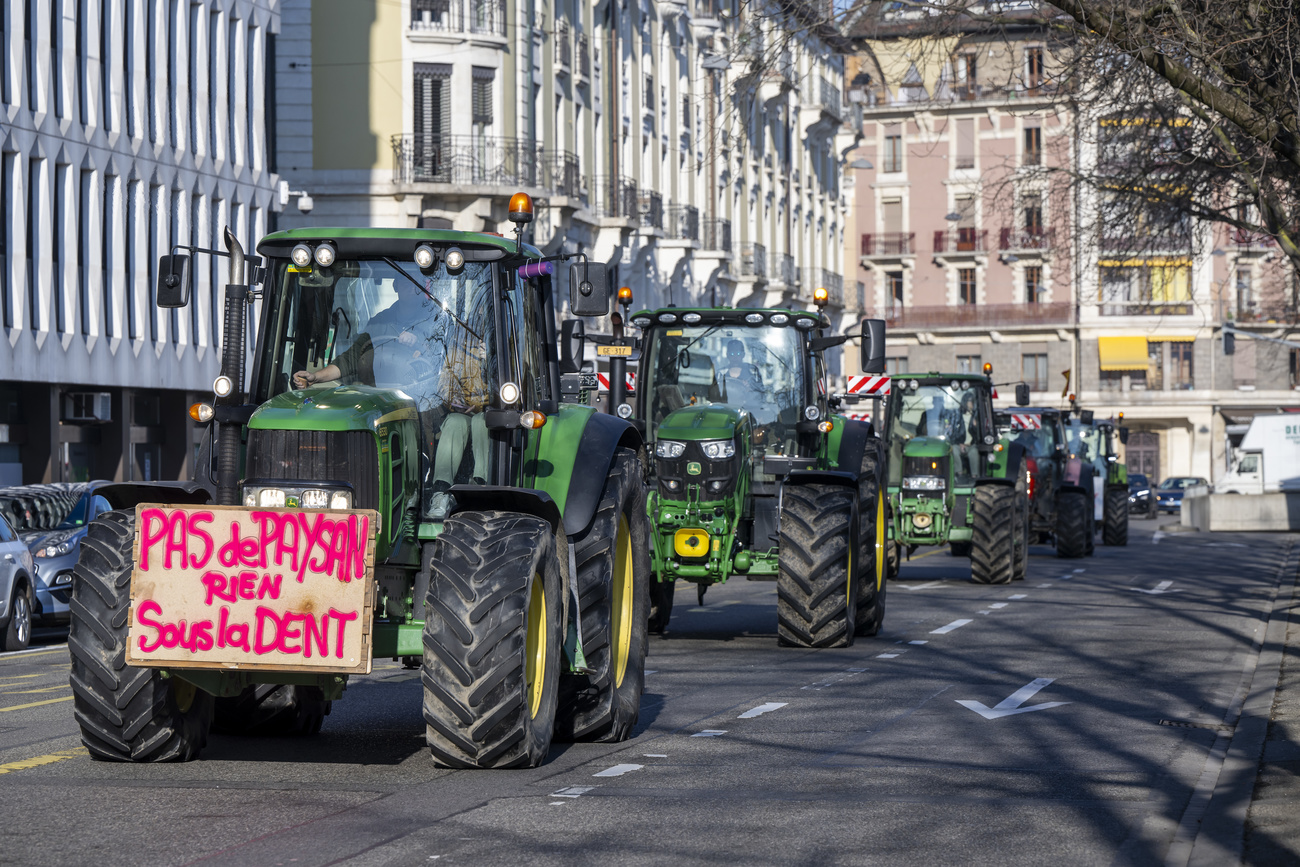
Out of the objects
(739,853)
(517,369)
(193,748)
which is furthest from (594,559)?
(739,853)

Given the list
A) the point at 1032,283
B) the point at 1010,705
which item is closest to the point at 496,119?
the point at 1010,705

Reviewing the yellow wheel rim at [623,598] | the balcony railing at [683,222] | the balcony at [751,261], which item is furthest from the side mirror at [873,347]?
the balcony at [751,261]

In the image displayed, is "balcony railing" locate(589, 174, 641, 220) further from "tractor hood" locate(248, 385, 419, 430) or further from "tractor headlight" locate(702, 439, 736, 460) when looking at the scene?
"tractor hood" locate(248, 385, 419, 430)

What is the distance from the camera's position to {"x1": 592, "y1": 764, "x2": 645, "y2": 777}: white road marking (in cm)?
919

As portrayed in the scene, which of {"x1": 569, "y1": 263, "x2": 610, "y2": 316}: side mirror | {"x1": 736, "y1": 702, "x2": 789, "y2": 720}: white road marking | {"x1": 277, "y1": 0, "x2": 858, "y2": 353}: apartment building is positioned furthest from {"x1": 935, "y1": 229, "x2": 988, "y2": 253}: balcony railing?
{"x1": 569, "y1": 263, "x2": 610, "y2": 316}: side mirror

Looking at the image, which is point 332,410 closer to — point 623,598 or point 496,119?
point 623,598

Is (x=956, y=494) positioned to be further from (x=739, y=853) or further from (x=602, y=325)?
(x=602, y=325)

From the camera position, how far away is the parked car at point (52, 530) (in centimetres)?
2048

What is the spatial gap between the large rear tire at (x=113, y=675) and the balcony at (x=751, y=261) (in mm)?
53235

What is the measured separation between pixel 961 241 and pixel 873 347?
73988mm

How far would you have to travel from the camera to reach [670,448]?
16062 mm

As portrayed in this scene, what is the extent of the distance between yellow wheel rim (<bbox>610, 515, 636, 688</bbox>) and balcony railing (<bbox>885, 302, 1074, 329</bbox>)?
7621cm

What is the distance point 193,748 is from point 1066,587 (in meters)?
17.4

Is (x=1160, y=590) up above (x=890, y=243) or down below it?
below
